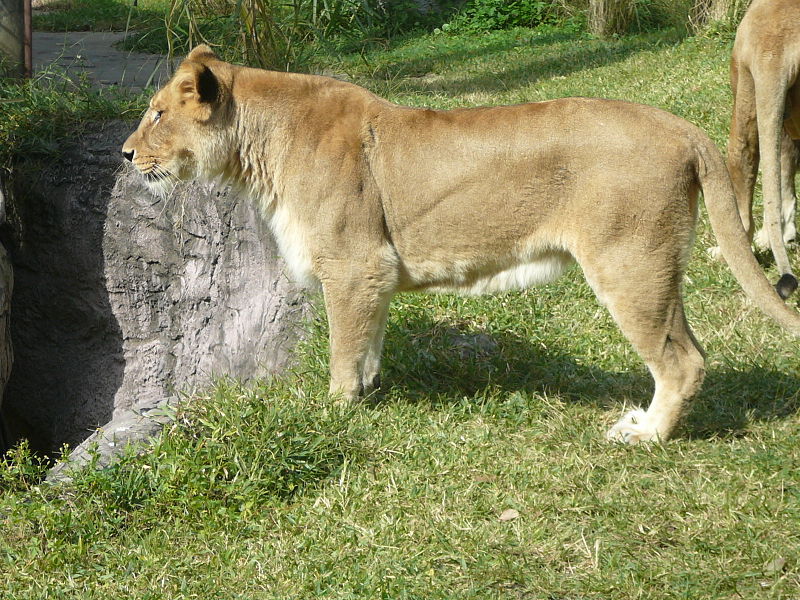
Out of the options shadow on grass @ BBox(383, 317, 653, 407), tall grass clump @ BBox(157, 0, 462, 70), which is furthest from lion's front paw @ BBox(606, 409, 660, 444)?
tall grass clump @ BBox(157, 0, 462, 70)

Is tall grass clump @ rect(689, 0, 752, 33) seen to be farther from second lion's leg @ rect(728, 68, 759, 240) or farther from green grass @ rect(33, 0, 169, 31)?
green grass @ rect(33, 0, 169, 31)

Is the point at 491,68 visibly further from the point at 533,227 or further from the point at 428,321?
the point at 533,227

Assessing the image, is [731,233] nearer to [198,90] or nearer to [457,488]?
[457,488]

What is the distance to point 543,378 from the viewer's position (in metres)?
5.49

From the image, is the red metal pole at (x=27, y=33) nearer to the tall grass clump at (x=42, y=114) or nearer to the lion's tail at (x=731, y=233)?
the tall grass clump at (x=42, y=114)

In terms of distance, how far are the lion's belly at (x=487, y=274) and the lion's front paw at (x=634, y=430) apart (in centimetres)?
79

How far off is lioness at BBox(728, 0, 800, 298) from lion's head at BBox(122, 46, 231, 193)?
304 cm

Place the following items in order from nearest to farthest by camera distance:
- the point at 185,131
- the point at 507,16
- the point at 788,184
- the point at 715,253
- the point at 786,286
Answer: the point at 786,286 < the point at 185,131 < the point at 788,184 < the point at 715,253 < the point at 507,16

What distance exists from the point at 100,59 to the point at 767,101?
10.2 metres

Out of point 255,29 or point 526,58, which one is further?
point 526,58

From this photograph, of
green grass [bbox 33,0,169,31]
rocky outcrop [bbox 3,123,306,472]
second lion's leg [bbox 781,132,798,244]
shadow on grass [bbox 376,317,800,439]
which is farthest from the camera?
green grass [bbox 33,0,169,31]

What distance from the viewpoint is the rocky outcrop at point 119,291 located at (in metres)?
6.97

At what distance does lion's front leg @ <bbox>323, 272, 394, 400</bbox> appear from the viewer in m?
4.81

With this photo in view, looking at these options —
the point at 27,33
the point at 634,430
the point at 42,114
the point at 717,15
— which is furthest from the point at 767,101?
the point at 717,15
